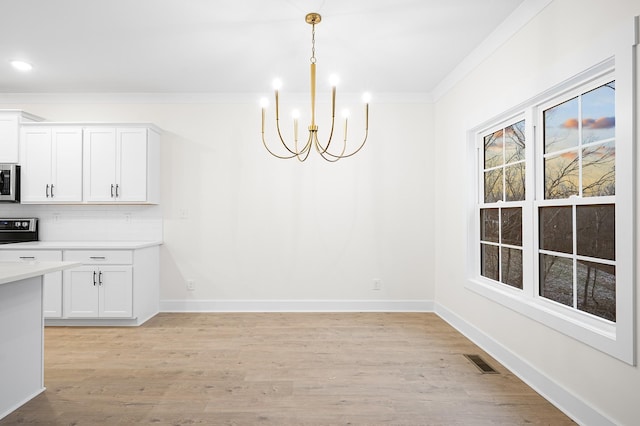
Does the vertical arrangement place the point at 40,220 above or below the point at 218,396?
above

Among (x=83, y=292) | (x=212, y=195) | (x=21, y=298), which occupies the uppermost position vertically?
(x=212, y=195)

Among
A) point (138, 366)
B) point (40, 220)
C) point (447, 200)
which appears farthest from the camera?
point (40, 220)

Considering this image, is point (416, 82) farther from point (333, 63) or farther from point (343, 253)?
point (343, 253)

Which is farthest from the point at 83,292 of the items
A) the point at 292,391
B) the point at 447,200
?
the point at 447,200

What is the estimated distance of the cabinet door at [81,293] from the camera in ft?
12.7

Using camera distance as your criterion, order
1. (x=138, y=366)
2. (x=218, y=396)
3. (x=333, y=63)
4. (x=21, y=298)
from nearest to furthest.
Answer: (x=21, y=298) → (x=218, y=396) → (x=138, y=366) → (x=333, y=63)

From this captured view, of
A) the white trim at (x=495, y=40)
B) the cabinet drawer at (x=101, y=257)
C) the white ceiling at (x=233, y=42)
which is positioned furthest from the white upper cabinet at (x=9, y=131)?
the white trim at (x=495, y=40)

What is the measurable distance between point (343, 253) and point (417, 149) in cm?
155

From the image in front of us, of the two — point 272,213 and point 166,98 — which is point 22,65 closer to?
point 166,98

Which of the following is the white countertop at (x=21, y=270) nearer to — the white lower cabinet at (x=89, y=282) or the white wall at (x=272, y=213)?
the white lower cabinet at (x=89, y=282)

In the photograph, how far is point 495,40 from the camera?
3012 millimetres

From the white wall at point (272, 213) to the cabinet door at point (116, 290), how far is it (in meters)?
0.60

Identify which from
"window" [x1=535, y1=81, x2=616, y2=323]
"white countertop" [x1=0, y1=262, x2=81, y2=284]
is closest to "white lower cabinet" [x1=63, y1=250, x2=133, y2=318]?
"white countertop" [x1=0, y1=262, x2=81, y2=284]

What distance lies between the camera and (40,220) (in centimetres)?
443
